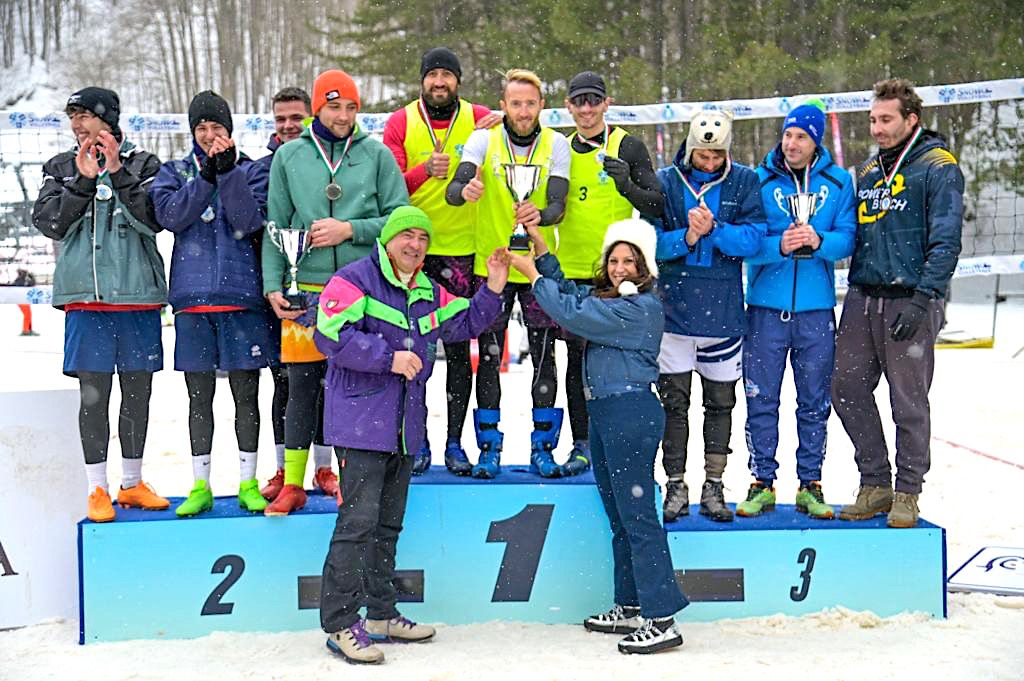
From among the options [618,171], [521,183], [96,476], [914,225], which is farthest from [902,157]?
[96,476]

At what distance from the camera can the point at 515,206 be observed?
411 centimetres

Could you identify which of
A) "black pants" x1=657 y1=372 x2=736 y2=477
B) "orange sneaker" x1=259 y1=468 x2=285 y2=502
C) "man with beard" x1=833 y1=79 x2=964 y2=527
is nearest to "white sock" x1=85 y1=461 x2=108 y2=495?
"orange sneaker" x1=259 y1=468 x2=285 y2=502

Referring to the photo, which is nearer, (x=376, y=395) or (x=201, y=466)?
(x=376, y=395)

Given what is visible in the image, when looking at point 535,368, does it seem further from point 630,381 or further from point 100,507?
point 100,507

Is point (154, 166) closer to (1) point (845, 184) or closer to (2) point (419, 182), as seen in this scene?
(2) point (419, 182)

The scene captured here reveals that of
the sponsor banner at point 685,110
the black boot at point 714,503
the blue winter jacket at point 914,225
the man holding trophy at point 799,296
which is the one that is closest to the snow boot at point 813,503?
the man holding trophy at point 799,296

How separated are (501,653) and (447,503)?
0.66m

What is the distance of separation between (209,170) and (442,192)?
3.15 feet

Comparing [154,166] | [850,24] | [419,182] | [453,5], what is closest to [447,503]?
[419,182]

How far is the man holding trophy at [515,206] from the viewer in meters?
4.23

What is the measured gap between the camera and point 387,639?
13.7 feet

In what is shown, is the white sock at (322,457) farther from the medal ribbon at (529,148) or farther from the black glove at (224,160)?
the medal ribbon at (529,148)

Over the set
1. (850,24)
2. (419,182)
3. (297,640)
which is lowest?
(297,640)

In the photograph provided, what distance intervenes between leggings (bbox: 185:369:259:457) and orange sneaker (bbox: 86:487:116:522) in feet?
1.24
